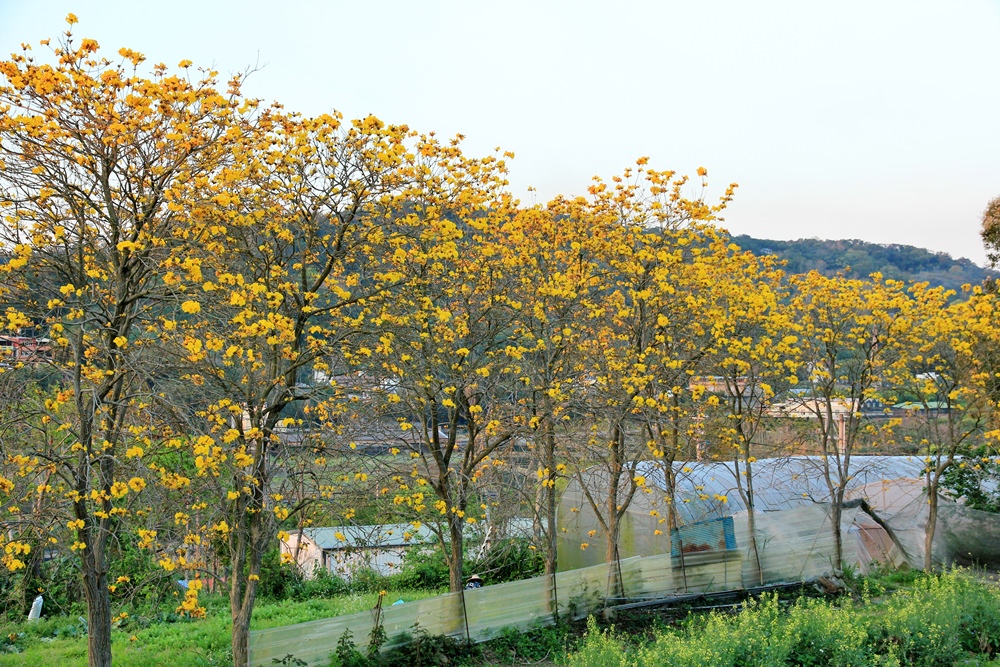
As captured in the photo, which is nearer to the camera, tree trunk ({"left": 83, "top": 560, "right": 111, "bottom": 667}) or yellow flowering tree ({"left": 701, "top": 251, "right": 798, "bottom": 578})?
tree trunk ({"left": 83, "top": 560, "right": 111, "bottom": 667})

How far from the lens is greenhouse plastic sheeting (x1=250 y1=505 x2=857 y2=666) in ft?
26.5

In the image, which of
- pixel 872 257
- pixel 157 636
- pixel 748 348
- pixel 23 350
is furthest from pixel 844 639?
pixel 872 257

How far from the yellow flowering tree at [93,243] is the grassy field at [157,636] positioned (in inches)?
93.1

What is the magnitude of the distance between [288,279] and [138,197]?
164cm

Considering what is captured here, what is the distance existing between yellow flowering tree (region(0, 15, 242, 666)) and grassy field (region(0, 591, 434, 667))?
2.36 meters

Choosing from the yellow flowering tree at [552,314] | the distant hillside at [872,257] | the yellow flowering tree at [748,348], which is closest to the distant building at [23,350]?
the yellow flowering tree at [552,314]

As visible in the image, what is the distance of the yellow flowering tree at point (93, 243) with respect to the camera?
607 cm

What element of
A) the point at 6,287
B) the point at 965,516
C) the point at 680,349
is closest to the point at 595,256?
the point at 680,349

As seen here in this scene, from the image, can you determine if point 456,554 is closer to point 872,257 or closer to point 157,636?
point 157,636

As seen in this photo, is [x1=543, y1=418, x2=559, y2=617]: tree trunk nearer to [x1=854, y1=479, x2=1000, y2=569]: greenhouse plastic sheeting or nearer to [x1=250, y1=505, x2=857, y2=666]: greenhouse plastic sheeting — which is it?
[x1=250, y1=505, x2=857, y2=666]: greenhouse plastic sheeting

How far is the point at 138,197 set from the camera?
21.2 ft

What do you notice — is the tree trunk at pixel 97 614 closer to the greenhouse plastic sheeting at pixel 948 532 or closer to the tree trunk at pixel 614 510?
the tree trunk at pixel 614 510

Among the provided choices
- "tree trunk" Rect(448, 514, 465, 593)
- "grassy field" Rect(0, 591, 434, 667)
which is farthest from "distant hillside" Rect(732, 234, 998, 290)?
"tree trunk" Rect(448, 514, 465, 593)

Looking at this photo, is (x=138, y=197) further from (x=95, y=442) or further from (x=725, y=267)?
(x=725, y=267)
